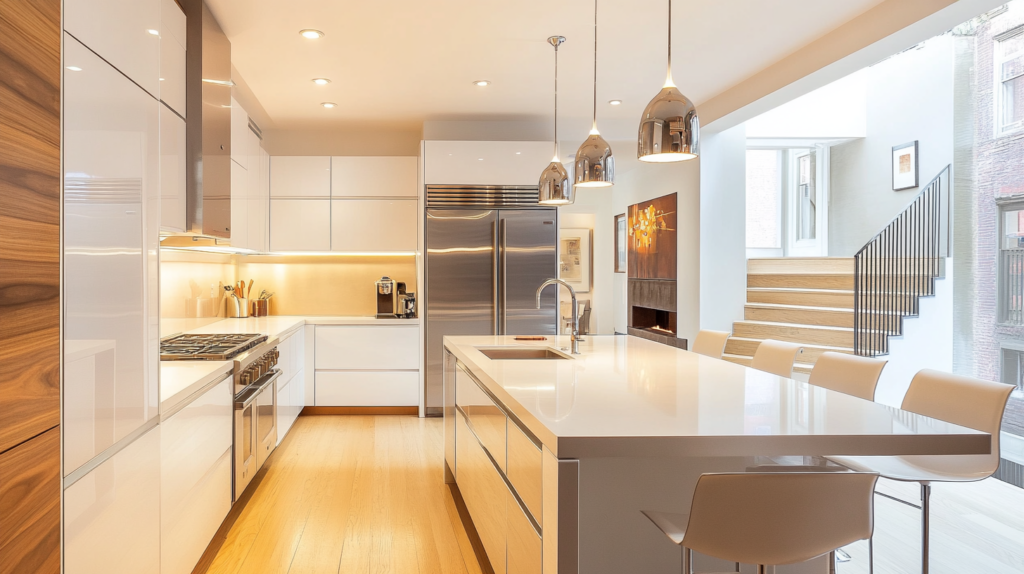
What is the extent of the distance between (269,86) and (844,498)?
450 cm

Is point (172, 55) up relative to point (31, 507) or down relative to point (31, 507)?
up

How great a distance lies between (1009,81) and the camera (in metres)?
5.26

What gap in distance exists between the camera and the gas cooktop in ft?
9.72

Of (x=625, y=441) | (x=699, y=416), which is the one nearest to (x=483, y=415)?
(x=699, y=416)

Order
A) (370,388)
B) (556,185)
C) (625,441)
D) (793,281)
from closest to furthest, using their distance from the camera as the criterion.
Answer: (625,441), (556,185), (370,388), (793,281)

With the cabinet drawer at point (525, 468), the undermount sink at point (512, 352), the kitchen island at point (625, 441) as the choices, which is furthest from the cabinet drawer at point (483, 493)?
the undermount sink at point (512, 352)

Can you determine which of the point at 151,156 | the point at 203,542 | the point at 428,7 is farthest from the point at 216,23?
the point at 203,542

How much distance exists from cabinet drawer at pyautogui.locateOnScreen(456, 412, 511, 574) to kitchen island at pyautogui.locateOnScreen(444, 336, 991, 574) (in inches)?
0.4

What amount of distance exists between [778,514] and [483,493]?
1.57 meters

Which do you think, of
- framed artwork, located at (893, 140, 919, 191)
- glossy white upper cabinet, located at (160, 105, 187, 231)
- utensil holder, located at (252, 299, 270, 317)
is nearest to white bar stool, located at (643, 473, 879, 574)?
glossy white upper cabinet, located at (160, 105, 187, 231)

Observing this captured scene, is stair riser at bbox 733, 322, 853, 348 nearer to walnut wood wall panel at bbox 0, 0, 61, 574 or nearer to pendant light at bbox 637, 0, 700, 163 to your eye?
pendant light at bbox 637, 0, 700, 163

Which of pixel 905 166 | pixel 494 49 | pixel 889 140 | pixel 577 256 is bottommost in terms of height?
pixel 577 256

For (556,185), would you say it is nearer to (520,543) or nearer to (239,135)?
(520,543)

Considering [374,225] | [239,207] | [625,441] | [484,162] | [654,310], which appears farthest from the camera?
[654,310]
